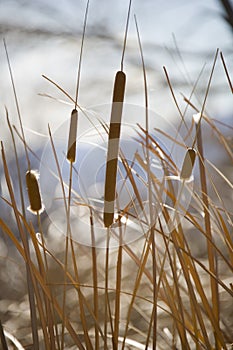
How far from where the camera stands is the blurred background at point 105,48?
1.43m

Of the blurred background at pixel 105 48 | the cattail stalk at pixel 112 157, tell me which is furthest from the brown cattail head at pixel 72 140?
the blurred background at pixel 105 48

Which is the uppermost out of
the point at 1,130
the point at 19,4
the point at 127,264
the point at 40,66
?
the point at 19,4

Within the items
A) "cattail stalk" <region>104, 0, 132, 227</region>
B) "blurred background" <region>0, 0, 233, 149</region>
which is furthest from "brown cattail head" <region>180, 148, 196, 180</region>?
"blurred background" <region>0, 0, 233, 149</region>

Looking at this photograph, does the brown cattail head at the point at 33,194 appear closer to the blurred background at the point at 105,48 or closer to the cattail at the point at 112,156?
the cattail at the point at 112,156

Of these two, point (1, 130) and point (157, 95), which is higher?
point (157, 95)

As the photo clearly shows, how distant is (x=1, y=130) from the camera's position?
1.13m

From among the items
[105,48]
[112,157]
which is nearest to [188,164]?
[112,157]

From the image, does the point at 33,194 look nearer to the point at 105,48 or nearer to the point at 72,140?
the point at 72,140

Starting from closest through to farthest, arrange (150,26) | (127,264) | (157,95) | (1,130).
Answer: (1,130), (127,264), (157,95), (150,26)

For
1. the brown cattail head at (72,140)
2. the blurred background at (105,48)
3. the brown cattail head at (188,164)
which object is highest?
the blurred background at (105,48)

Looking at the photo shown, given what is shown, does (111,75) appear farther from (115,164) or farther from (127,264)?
(115,164)

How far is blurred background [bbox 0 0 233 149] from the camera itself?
1431mm

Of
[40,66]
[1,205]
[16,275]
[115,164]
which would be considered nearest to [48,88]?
[40,66]

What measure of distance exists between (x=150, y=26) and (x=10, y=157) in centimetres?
76
